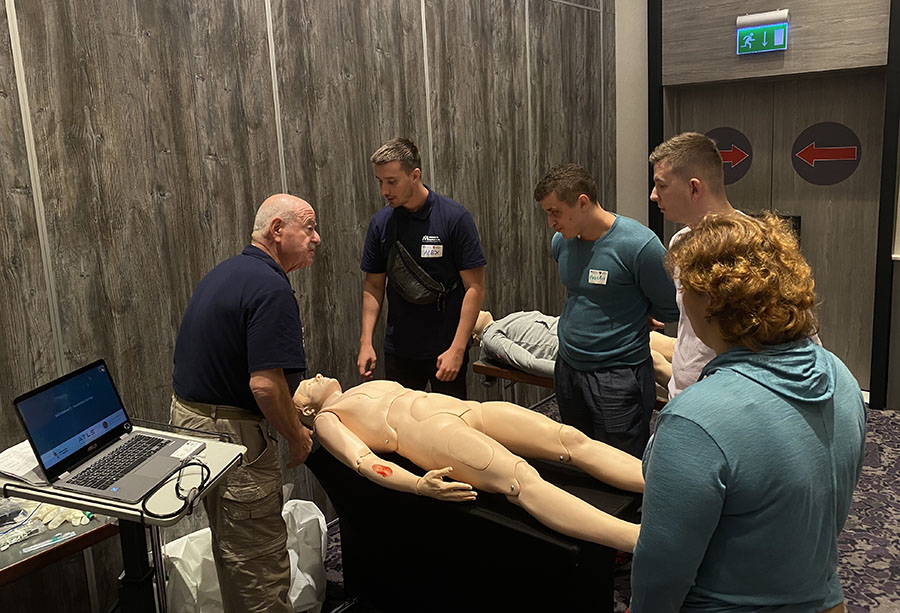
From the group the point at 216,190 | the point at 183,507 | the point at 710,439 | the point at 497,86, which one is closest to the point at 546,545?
the point at 183,507

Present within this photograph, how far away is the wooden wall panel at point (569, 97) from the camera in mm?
4520

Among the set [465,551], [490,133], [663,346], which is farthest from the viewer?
[490,133]

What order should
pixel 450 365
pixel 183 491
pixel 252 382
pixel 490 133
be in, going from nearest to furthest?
pixel 183 491 → pixel 252 382 → pixel 450 365 → pixel 490 133

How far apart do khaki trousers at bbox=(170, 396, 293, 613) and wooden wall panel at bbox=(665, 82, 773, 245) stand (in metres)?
3.73

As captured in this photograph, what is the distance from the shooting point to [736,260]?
1152 mm

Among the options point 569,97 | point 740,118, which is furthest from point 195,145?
point 740,118

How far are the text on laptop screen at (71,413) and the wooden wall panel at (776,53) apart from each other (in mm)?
4079

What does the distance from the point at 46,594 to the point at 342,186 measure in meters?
1.88

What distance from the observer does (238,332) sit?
7.14 feet

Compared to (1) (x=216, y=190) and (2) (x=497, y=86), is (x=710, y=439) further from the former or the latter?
(2) (x=497, y=86)

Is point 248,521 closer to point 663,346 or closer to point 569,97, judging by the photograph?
point 663,346

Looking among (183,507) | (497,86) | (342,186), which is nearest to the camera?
(183,507)

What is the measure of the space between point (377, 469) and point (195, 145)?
1.36m

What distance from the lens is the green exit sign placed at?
14.6 ft
